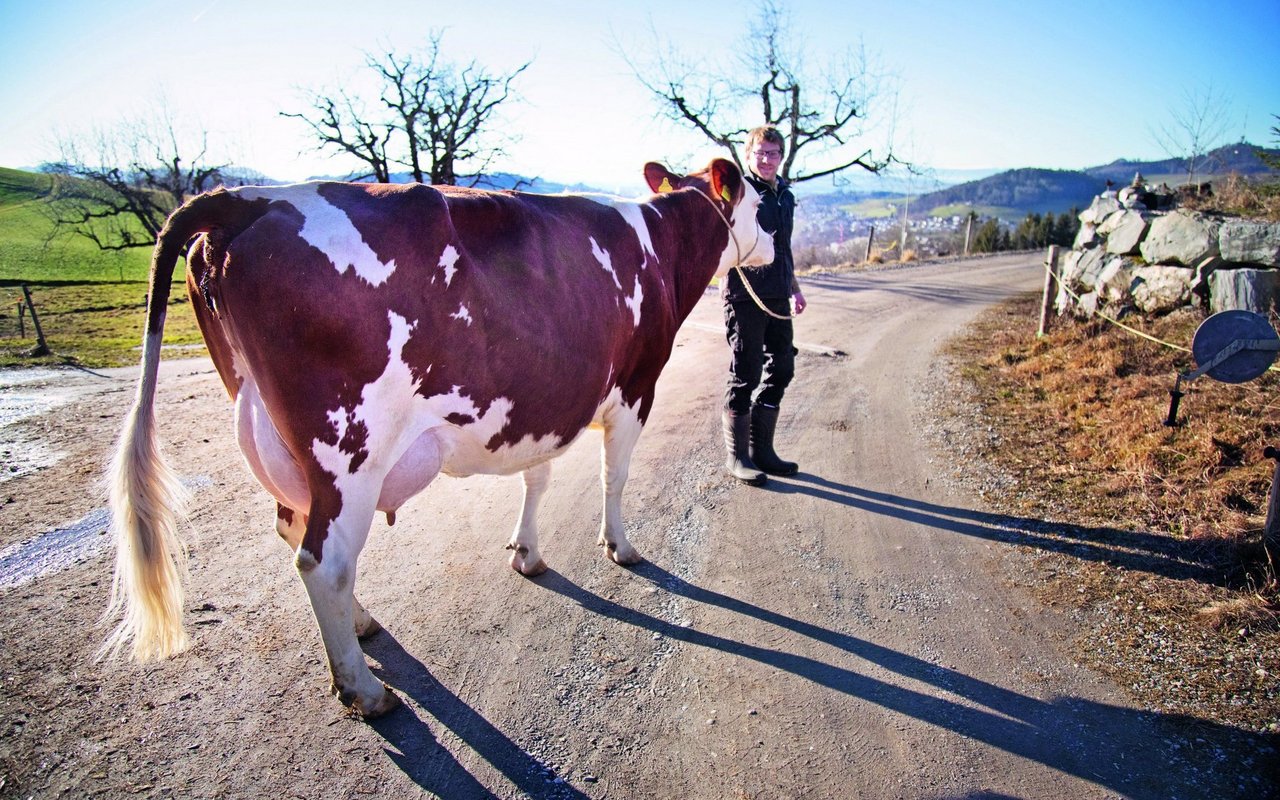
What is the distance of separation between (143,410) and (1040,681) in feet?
12.4

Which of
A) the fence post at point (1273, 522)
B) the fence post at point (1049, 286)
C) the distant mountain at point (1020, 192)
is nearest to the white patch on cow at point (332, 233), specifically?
the fence post at point (1273, 522)

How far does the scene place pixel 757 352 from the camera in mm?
4895

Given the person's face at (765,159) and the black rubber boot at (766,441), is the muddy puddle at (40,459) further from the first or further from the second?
the person's face at (765,159)

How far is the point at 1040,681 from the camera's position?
2908 mm

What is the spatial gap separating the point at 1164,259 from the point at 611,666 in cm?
978

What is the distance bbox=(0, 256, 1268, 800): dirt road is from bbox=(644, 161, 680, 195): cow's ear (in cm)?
207

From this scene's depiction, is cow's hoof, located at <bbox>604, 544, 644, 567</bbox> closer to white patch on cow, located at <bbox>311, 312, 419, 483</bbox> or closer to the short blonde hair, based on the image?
white patch on cow, located at <bbox>311, 312, 419, 483</bbox>

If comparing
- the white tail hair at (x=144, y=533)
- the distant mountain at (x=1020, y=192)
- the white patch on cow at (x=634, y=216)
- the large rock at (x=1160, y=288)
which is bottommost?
the white tail hair at (x=144, y=533)

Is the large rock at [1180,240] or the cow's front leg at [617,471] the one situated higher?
the large rock at [1180,240]

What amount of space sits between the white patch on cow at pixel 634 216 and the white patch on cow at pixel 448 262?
1.21 m

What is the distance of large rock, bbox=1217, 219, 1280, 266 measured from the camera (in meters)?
7.46

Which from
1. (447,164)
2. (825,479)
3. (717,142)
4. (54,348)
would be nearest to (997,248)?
(717,142)

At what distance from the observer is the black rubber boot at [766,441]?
5094 millimetres

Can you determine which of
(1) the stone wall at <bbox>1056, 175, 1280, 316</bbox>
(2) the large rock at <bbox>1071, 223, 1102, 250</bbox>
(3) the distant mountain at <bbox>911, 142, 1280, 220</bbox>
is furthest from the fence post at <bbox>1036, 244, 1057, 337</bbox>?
(3) the distant mountain at <bbox>911, 142, 1280, 220</bbox>
